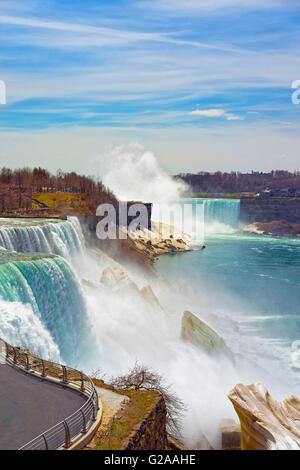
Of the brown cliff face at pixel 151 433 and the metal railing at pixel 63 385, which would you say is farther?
the brown cliff face at pixel 151 433

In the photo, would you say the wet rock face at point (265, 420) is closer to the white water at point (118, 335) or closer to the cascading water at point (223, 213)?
the white water at point (118, 335)

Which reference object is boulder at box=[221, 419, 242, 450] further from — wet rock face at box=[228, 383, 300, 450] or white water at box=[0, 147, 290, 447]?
wet rock face at box=[228, 383, 300, 450]

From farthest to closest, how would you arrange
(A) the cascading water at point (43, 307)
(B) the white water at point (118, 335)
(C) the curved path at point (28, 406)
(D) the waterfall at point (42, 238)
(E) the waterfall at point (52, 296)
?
1. (D) the waterfall at point (42, 238)
2. (E) the waterfall at point (52, 296)
3. (B) the white water at point (118, 335)
4. (A) the cascading water at point (43, 307)
5. (C) the curved path at point (28, 406)

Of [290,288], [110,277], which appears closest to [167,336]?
[110,277]

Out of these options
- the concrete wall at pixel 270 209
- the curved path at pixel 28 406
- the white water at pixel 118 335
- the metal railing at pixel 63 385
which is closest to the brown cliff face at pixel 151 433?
the metal railing at pixel 63 385

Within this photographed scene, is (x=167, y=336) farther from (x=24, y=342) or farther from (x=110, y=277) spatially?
(x=24, y=342)

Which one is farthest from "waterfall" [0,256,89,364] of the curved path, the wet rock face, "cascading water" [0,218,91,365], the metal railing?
the wet rock face

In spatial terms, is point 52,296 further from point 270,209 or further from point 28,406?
point 270,209
